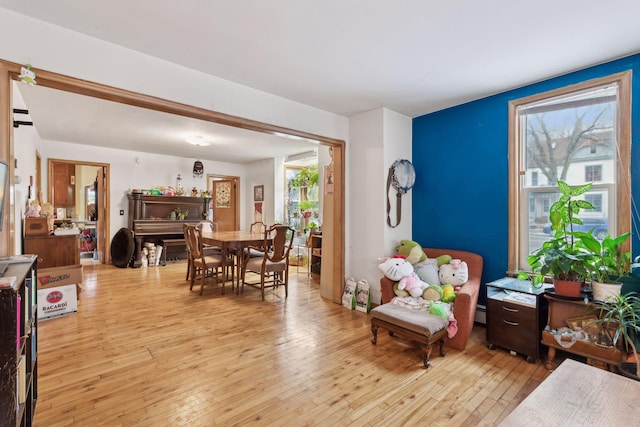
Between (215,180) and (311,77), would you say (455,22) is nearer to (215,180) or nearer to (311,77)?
(311,77)

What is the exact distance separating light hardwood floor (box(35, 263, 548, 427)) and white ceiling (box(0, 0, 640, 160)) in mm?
2485

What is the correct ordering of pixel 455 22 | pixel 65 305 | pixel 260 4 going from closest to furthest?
pixel 260 4 → pixel 455 22 → pixel 65 305

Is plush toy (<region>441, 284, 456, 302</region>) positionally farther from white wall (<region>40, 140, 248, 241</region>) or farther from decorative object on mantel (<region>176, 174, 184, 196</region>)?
white wall (<region>40, 140, 248, 241</region>)

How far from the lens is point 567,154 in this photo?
2.82 m

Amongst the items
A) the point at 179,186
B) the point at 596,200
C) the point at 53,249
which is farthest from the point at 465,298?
the point at 179,186

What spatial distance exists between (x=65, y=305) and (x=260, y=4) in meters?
3.79

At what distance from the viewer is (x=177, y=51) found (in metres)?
2.40

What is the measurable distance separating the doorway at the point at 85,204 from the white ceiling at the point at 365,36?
5201 millimetres

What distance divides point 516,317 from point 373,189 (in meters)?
1.97

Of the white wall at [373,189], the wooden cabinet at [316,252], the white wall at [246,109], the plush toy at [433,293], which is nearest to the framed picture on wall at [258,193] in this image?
the wooden cabinet at [316,252]

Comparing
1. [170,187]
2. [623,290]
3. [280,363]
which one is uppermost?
[170,187]

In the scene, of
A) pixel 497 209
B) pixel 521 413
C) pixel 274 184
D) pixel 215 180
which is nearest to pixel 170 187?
pixel 215 180

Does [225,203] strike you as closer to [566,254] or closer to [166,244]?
[166,244]

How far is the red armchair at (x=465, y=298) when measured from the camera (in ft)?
8.71
